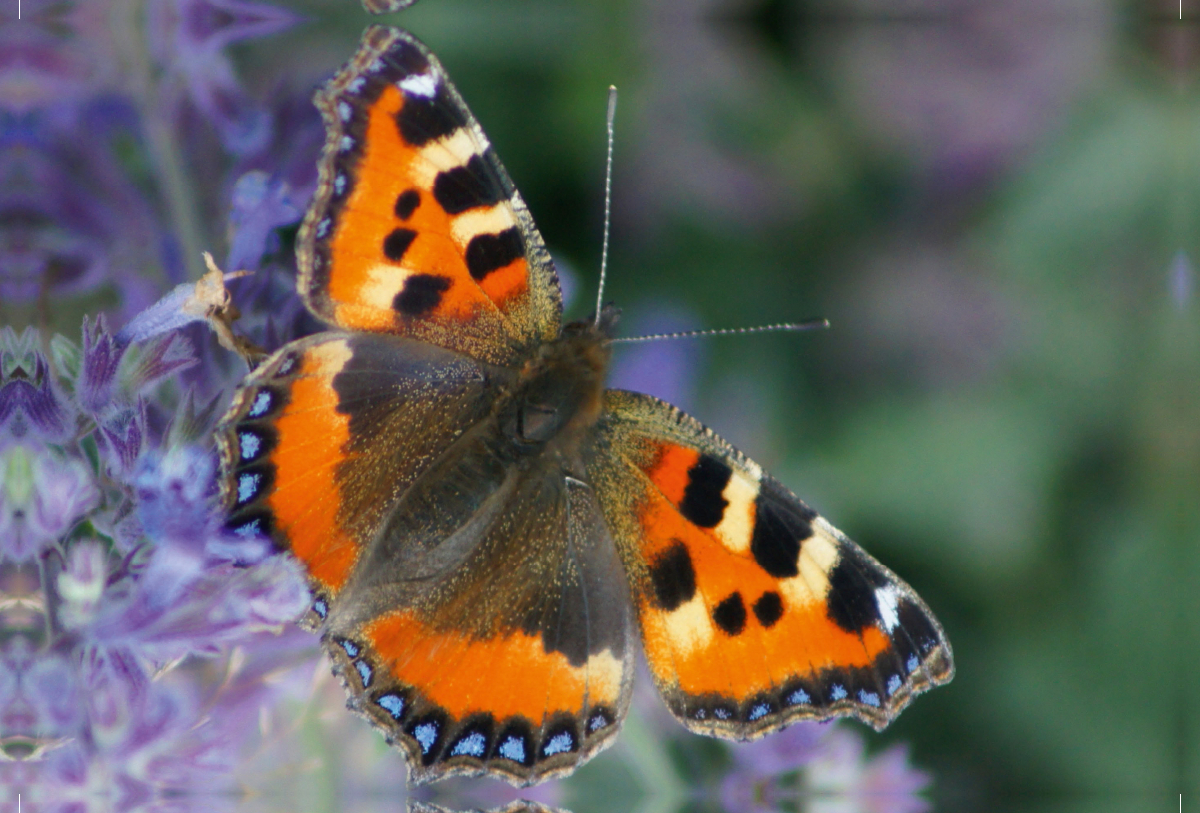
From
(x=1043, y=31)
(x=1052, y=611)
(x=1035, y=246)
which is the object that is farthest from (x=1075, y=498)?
(x=1043, y=31)

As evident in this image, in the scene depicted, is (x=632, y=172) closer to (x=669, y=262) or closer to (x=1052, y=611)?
(x=669, y=262)

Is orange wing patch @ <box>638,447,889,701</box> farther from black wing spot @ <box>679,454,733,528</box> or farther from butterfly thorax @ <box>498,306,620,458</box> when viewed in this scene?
butterfly thorax @ <box>498,306,620,458</box>

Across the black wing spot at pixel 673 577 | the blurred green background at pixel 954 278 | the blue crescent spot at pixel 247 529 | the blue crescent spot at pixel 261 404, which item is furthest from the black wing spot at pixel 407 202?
the blurred green background at pixel 954 278

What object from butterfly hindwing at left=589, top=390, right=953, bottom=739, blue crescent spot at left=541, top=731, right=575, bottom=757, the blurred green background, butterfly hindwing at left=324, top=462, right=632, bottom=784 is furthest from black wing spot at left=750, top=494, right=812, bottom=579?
the blurred green background

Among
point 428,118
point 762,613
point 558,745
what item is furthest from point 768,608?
point 428,118

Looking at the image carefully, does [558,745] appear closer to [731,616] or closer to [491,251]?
[731,616]
